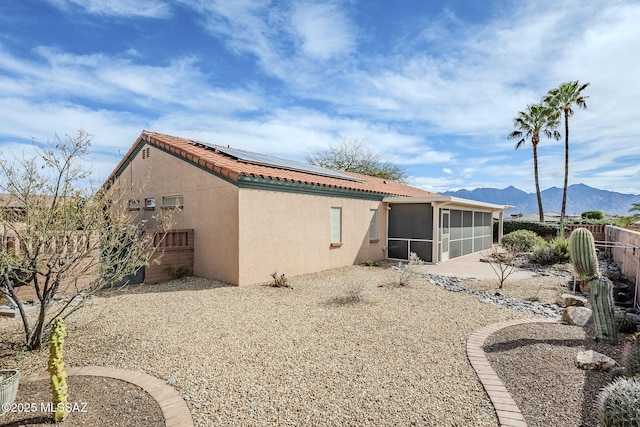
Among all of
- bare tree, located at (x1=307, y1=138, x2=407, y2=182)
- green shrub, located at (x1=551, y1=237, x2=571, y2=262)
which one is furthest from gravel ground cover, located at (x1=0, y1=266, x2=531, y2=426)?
bare tree, located at (x1=307, y1=138, x2=407, y2=182)

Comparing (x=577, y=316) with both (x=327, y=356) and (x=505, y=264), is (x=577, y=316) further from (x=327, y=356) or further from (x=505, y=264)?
(x=505, y=264)

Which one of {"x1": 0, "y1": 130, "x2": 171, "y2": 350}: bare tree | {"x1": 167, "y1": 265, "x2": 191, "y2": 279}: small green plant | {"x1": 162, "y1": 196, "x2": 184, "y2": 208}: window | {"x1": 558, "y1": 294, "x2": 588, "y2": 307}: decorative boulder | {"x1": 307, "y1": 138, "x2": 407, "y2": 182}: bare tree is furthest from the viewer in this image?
{"x1": 307, "y1": 138, "x2": 407, "y2": 182}: bare tree

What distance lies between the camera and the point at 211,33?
10.2 m

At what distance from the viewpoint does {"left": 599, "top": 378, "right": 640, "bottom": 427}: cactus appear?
2658 millimetres

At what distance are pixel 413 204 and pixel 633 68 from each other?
837cm

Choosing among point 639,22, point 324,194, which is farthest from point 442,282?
point 639,22

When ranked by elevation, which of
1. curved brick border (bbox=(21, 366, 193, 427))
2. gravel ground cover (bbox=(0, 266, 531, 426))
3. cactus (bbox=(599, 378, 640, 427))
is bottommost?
gravel ground cover (bbox=(0, 266, 531, 426))

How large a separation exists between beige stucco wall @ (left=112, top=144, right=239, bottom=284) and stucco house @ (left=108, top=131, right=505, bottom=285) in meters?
0.03

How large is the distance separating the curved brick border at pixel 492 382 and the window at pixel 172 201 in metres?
10.2

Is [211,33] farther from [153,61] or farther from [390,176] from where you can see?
[390,176]

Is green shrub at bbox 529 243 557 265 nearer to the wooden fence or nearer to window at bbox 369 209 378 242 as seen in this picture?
window at bbox 369 209 378 242

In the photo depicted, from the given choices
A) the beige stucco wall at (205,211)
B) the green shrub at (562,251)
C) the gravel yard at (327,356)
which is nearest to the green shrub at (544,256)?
the green shrub at (562,251)

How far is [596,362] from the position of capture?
4316 mm

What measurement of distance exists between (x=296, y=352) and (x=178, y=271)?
700 centimetres
